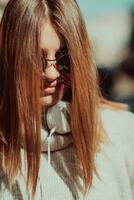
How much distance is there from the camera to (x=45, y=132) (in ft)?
6.85

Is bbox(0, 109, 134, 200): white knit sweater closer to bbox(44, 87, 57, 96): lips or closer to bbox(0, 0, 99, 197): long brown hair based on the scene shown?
bbox(0, 0, 99, 197): long brown hair

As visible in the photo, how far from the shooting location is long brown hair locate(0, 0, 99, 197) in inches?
76.2

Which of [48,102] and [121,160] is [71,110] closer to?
[48,102]

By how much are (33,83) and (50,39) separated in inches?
5.9

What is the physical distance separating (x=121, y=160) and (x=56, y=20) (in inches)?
20.1

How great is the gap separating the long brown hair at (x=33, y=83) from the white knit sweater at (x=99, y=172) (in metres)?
0.04

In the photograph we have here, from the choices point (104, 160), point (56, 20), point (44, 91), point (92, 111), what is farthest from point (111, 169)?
point (56, 20)

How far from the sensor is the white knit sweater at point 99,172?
80.0 inches

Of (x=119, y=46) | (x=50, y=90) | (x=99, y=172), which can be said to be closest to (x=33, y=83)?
(x=50, y=90)

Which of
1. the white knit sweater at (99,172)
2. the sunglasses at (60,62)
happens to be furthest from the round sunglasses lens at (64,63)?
the white knit sweater at (99,172)

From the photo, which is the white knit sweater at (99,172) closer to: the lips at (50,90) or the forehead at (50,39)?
the lips at (50,90)

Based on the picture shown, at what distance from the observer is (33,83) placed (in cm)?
195

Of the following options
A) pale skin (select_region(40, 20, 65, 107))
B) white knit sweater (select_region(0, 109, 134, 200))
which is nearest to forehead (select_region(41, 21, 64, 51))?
pale skin (select_region(40, 20, 65, 107))

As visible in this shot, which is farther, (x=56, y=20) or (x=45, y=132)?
(x=45, y=132)
